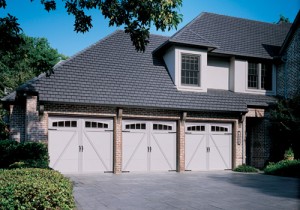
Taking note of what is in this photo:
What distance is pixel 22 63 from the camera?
134 feet

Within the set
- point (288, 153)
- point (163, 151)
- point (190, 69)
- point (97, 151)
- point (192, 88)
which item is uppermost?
point (190, 69)

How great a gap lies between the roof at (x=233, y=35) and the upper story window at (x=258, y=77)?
689 millimetres

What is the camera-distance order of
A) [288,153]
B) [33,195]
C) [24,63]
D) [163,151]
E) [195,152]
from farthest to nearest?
[24,63] → [288,153] → [195,152] → [163,151] → [33,195]

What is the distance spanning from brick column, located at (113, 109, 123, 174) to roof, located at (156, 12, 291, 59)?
5126mm

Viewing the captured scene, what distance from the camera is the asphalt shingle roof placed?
711 inches

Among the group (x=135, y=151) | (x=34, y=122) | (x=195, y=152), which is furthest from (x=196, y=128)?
(x=34, y=122)

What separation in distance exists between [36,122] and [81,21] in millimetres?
6514

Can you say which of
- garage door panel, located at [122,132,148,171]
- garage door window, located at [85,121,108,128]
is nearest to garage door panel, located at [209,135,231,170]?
garage door panel, located at [122,132,148,171]

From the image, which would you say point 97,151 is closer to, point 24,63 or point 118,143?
point 118,143

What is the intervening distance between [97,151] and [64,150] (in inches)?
60.7

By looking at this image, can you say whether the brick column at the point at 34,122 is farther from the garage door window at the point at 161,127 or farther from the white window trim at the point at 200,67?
the white window trim at the point at 200,67

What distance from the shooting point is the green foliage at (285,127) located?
16.3m

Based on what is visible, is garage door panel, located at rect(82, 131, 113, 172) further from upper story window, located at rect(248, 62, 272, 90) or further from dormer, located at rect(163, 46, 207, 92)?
upper story window, located at rect(248, 62, 272, 90)

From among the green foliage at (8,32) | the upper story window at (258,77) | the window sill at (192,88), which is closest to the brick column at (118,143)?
the window sill at (192,88)
